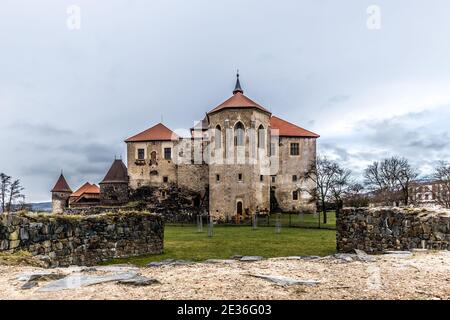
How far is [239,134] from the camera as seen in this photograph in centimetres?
3722

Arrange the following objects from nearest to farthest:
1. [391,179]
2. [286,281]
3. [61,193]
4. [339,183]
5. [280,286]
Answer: [280,286] → [286,281] → [339,183] → [391,179] → [61,193]

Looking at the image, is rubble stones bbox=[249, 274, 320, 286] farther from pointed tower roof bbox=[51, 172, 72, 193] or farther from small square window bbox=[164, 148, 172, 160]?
pointed tower roof bbox=[51, 172, 72, 193]

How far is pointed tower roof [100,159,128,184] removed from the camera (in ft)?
151

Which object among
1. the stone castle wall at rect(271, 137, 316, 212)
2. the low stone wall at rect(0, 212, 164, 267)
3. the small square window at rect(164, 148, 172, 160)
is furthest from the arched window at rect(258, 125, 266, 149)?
the low stone wall at rect(0, 212, 164, 267)

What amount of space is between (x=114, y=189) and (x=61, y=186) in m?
16.5

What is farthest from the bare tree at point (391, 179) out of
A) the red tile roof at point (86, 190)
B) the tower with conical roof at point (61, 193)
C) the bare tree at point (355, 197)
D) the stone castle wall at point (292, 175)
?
the tower with conical roof at point (61, 193)

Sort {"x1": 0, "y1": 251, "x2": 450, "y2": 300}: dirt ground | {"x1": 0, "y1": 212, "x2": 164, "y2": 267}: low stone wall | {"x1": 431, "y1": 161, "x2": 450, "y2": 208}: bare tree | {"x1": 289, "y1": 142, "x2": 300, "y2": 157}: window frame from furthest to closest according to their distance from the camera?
{"x1": 289, "y1": 142, "x2": 300, "y2": 157}: window frame < {"x1": 431, "y1": 161, "x2": 450, "y2": 208}: bare tree < {"x1": 0, "y1": 212, "x2": 164, "y2": 267}: low stone wall < {"x1": 0, "y1": 251, "x2": 450, "y2": 300}: dirt ground

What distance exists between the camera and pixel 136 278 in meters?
4.99

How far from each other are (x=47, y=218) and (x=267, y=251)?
8.09m

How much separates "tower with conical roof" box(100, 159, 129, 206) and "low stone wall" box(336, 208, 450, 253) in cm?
3585

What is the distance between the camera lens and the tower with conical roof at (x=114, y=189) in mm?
45062

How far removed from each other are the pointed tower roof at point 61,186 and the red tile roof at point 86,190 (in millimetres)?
3926

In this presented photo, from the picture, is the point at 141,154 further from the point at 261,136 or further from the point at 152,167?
the point at 261,136

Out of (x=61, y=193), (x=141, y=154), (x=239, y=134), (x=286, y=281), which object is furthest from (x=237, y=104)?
(x=61, y=193)
